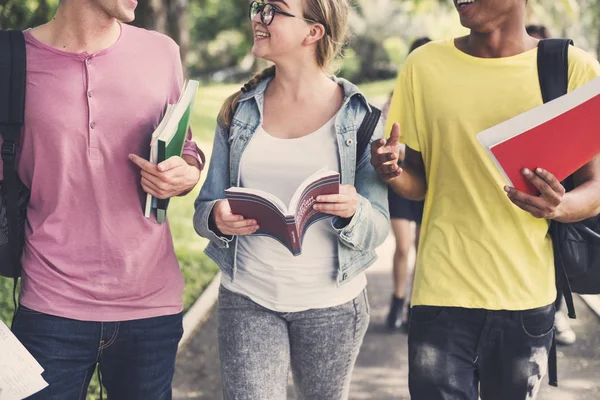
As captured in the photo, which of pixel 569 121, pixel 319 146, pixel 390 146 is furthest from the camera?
pixel 319 146

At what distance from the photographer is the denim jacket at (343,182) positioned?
3.04 m

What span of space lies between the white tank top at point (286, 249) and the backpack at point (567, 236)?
2.65 ft

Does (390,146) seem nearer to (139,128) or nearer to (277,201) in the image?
(277,201)

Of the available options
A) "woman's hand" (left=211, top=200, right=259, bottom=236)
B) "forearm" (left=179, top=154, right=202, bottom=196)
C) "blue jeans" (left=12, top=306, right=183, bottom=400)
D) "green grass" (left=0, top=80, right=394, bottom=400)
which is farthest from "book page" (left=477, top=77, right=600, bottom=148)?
"green grass" (left=0, top=80, right=394, bottom=400)

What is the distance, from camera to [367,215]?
302 cm

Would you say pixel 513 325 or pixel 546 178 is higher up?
pixel 546 178

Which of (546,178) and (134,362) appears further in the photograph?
(134,362)

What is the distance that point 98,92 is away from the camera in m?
2.92

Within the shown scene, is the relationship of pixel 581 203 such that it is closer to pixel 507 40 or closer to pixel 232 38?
pixel 507 40

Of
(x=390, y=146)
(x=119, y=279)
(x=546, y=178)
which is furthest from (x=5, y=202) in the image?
(x=546, y=178)

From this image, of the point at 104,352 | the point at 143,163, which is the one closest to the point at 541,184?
the point at 143,163

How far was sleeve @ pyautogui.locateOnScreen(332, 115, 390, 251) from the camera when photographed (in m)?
2.98

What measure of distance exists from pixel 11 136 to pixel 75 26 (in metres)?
0.47

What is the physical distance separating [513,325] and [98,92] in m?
1.76
